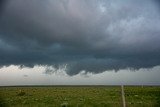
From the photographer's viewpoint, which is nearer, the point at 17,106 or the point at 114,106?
the point at 114,106

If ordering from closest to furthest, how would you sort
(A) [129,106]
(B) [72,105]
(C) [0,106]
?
(C) [0,106] < (A) [129,106] < (B) [72,105]

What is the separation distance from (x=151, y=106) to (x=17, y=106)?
1111 cm

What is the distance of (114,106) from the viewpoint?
26453mm

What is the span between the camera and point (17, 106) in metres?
28.2

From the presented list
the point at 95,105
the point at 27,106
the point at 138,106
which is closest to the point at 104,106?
the point at 95,105

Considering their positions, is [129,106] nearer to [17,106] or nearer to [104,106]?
[104,106]

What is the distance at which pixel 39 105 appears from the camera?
94.6ft

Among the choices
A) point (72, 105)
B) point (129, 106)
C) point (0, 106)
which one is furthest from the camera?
point (72, 105)

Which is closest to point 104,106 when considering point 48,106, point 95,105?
point 95,105

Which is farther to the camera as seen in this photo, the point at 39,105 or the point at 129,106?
the point at 39,105

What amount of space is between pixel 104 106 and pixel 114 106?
3.44 ft

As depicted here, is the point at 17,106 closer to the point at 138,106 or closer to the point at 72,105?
the point at 72,105

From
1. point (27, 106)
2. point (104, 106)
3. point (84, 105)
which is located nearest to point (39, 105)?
point (27, 106)

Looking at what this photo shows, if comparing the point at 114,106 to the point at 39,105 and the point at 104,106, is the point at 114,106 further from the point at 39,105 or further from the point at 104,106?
the point at 39,105
